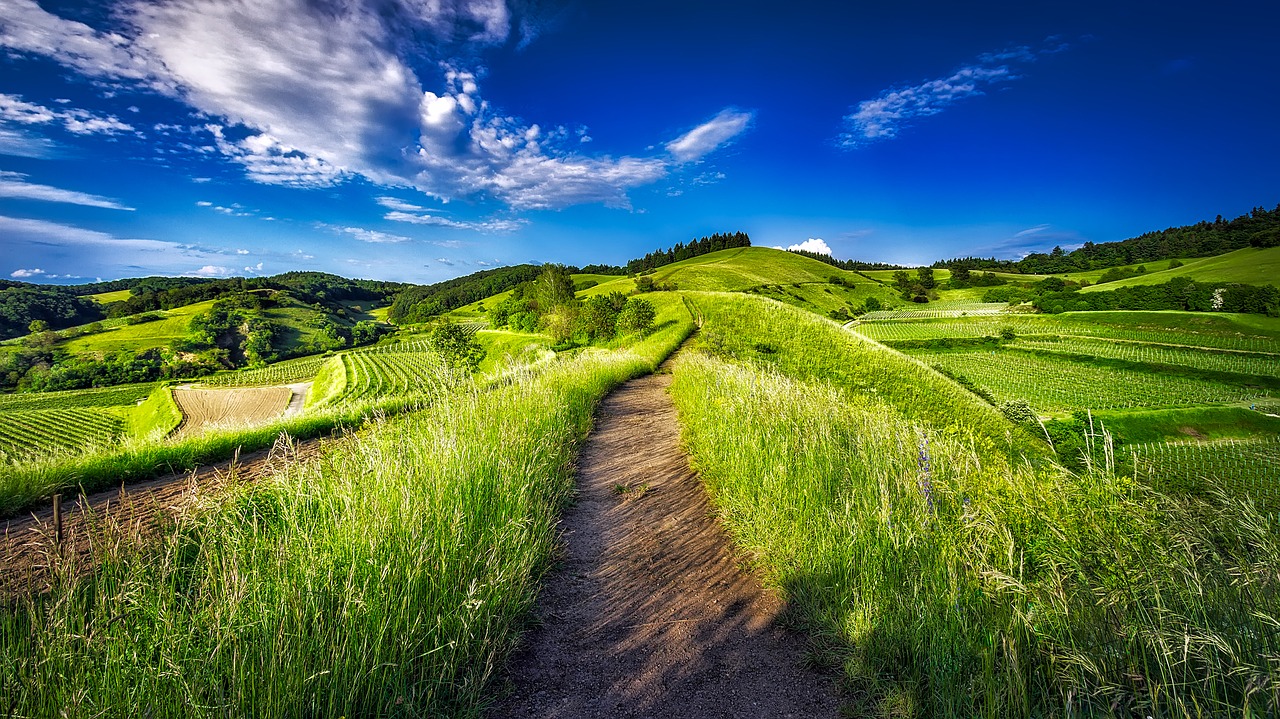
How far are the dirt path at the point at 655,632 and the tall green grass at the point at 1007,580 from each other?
1.10 feet

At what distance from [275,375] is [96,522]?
330 feet

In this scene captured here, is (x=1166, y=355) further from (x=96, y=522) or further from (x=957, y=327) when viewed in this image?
(x=96, y=522)

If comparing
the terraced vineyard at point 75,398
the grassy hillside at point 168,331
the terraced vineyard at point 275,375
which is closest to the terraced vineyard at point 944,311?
the terraced vineyard at point 275,375

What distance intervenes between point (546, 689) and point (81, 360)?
122816mm

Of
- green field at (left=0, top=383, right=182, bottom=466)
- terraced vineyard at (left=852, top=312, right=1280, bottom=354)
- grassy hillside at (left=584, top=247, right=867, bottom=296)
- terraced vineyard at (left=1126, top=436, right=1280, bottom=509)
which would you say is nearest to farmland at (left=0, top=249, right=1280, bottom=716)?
terraced vineyard at (left=1126, top=436, right=1280, bottom=509)

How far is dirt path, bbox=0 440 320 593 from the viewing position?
223cm

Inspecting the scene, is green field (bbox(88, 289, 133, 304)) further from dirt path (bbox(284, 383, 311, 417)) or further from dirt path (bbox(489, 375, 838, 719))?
dirt path (bbox(489, 375, 838, 719))

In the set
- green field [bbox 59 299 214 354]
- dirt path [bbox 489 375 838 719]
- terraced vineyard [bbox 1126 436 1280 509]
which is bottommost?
terraced vineyard [bbox 1126 436 1280 509]

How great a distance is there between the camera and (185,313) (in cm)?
10125

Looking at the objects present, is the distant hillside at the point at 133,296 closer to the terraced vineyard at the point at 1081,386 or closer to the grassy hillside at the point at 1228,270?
the terraced vineyard at the point at 1081,386

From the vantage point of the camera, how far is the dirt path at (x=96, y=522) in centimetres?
223

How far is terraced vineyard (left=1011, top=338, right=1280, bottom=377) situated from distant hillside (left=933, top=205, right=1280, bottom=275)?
1293 inches

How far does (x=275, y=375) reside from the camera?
8138 cm

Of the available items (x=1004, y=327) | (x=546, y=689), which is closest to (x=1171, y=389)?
(x=1004, y=327)
